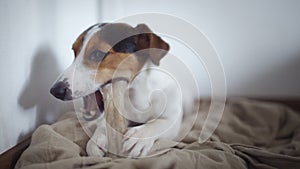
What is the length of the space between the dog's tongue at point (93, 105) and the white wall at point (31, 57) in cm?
20

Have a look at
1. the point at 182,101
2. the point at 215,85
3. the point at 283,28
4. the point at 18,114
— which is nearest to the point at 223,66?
the point at 215,85

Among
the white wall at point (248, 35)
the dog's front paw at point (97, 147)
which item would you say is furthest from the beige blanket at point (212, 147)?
the white wall at point (248, 35)

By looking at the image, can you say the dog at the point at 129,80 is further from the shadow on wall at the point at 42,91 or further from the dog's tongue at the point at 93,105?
the shadow on wall at the point at 42,91

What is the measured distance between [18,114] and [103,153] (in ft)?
1.00

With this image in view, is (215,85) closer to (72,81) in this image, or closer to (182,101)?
(182,101)

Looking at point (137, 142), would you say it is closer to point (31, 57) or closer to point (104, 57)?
point (104, 57)

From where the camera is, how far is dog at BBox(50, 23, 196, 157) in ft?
2.77

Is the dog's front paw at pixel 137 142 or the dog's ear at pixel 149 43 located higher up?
the dog's ear at pixel 149 43

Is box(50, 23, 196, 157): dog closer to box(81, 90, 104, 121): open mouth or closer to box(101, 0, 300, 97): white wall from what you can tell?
box(81, 90, 104, 121): open mouth

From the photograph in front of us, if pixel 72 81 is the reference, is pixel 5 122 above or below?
below

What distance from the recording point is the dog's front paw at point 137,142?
792 mm

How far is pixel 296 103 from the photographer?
130 cm

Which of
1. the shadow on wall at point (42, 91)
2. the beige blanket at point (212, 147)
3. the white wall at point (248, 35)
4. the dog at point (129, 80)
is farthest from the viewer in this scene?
the white wall at point (248, 35)

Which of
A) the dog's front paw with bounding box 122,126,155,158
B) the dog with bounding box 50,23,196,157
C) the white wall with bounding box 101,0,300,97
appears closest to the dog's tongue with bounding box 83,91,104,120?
the dog with bounding box 50,23,196,157
